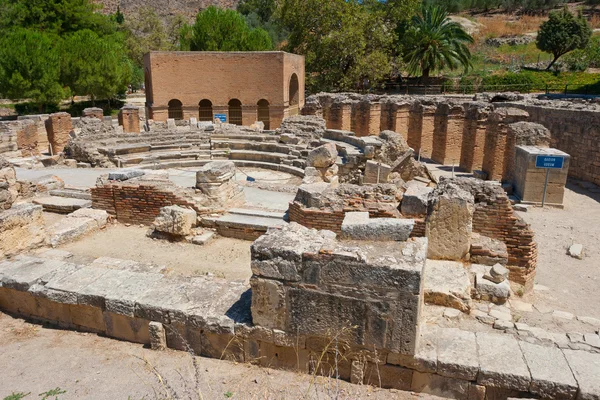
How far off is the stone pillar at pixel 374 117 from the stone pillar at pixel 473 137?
212 inches

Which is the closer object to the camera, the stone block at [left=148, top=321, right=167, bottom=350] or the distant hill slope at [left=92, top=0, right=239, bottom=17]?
the stone block at [left=148, top=321, right=167, bottom=350]

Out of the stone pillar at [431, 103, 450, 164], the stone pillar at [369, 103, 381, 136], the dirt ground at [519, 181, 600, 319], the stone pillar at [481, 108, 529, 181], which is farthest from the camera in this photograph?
the stone pillar at [369, 103, 381, 136]

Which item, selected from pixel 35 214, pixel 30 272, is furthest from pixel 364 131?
pixel 30 272

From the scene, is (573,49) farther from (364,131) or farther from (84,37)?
(84,37)

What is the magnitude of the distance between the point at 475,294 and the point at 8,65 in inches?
1097

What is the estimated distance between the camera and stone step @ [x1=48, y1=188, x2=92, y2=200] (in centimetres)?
1082

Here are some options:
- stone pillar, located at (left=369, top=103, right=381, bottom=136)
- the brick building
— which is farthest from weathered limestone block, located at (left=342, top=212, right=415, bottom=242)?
the brick building

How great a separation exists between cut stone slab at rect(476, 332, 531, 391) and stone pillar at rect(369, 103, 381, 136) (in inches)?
717

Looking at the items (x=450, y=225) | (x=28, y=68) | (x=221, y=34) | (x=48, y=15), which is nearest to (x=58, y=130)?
(x=28, y=68)

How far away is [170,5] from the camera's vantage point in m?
72.5

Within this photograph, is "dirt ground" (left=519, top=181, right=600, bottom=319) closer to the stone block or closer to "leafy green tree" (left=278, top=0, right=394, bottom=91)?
the stone block

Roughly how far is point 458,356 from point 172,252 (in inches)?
225

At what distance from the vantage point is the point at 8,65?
81.2ft

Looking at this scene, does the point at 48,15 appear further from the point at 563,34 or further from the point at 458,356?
the point at 563,34
